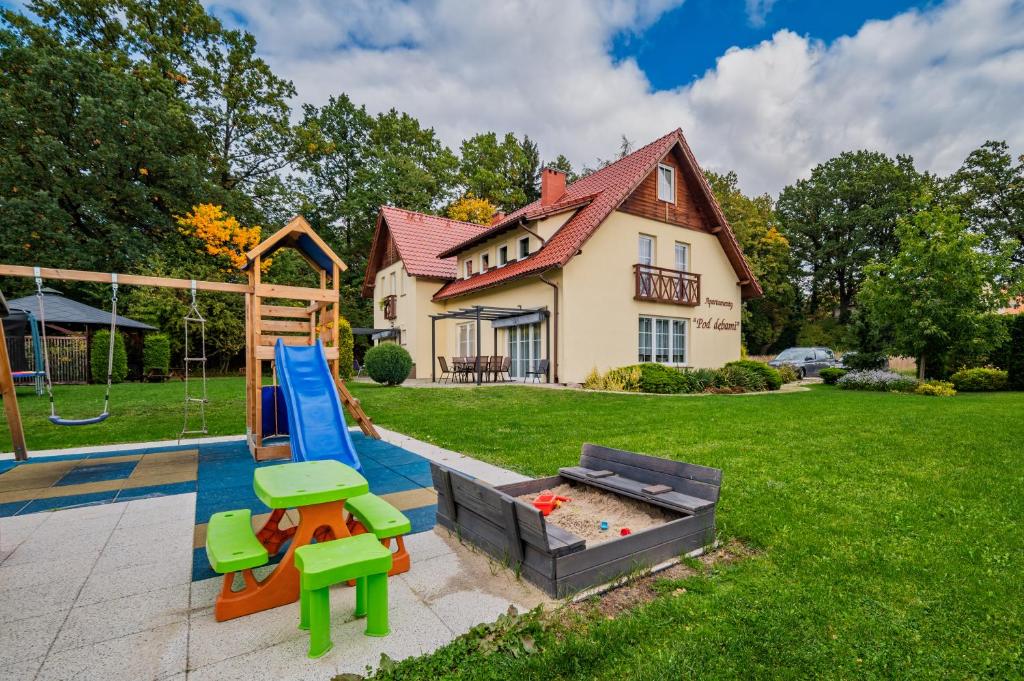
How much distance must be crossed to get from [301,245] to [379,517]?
573cm

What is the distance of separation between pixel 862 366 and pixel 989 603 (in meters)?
19.5

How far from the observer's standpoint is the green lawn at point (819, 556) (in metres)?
2.06

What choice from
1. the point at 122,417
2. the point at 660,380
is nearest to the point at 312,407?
the point at 122,417

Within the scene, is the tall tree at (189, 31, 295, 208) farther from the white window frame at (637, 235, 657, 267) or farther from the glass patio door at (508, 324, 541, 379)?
the white window frame at (637, 235, 657, 267)

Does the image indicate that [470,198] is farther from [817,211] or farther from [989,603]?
[989,603]

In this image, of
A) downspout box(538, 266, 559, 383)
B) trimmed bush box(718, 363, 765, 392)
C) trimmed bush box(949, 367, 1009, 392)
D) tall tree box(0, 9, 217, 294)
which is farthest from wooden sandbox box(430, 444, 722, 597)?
tall tree box(0, 9, 217, 294)

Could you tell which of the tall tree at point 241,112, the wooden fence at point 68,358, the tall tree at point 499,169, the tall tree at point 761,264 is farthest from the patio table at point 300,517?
the tall tree at point 499,169

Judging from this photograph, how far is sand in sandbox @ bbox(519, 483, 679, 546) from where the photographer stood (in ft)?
11.3

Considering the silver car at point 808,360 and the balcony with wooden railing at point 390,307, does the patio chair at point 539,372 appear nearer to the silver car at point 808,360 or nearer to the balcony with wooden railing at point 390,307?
the balcony with wooden railing at point 390,307

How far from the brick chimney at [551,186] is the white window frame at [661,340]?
225 inches

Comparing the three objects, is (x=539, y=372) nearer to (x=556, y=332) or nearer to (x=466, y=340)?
(x=556, y=332)

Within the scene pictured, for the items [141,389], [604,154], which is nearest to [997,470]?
[141,389]

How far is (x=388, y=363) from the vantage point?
1617cm

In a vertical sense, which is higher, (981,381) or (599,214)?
(599,214)
